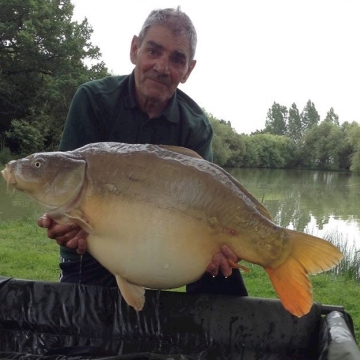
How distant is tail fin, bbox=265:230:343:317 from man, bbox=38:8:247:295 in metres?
0.47

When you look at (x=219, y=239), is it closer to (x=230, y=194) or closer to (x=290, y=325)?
(x=230, y=194)

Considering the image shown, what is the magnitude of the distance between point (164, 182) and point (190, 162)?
0.11 m

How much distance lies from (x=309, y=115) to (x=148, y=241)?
5778cm

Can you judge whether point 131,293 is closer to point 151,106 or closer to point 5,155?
point 151,106

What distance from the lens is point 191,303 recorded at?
5.36ft

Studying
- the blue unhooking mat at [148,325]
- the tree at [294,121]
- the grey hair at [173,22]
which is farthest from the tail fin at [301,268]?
the tree at [294,121]

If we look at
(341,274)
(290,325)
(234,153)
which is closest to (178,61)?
(290,325)

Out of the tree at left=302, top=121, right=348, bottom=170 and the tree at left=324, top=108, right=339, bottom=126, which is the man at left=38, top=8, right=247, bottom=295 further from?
the tree at left=324, top=108, right=339, bottom=126

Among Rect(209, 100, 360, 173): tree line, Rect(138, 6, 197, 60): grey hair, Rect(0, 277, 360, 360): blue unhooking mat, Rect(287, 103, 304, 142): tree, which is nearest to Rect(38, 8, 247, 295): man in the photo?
Rect(138, 6, 197, 60): grey hair

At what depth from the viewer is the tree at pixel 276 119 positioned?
57250 mm

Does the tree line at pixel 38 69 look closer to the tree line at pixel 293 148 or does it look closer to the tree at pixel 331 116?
the tree line at pixel 293 148

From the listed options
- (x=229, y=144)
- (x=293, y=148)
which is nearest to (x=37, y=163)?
(x=229, y=144)

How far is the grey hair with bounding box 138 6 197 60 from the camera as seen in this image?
71.3 inches

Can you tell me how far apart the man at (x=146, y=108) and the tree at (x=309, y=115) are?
185 feet
